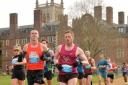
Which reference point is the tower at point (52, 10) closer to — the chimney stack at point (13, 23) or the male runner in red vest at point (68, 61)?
the chimney stack at point (13, 23)

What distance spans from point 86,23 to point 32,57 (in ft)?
198

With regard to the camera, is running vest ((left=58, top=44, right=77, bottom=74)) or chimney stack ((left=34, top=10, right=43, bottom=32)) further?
chimney stack ((left=34, top=10, right=43, bottom=32))

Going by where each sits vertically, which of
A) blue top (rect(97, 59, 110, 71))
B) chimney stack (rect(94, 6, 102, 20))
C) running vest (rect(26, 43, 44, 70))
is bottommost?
blue top (rect(97, 59, 110, 71))

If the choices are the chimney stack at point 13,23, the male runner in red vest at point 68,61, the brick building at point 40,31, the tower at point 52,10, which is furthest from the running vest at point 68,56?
the tower at point 52,10

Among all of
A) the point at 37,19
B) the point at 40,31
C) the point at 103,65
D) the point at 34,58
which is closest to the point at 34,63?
the point at 34,58

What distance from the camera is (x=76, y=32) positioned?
72.2 meters

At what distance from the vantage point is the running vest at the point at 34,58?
12.7 m

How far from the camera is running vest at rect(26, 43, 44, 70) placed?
12719 mm

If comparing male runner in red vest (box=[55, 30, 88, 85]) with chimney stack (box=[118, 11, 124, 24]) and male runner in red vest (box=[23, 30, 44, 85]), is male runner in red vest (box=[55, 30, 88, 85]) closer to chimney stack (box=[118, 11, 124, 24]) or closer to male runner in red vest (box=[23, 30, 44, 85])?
male runner in red vest (box=[23, 30, 44, 85])

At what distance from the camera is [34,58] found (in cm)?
1273

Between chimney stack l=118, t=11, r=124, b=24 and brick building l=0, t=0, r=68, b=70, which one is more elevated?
chimney stack l=118, t=11, r=124, b=24

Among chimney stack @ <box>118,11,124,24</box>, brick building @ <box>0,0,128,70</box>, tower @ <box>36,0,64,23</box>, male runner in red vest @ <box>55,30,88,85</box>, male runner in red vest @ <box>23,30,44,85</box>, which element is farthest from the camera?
tower @ <box>36,0,64,23</box>

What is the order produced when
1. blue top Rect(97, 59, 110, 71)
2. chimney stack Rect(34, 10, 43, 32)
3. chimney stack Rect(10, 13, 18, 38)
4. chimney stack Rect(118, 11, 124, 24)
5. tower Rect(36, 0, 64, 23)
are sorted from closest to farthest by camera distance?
1. blue top Rect(97, 59, 110, 71)
2. chimney stack Rect(34, 10, 43, 32)
3. chimney stack Rect(10, 13, 18, 38)
4. chimney stack Rect(118, 11, 124, 24)
5. tower Rect(36, 0, 64, 23)

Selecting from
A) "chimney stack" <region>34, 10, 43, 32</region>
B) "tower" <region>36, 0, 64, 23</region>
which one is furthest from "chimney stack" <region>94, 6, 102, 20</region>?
"tower" <region>36, 0, 64, 23</region>
